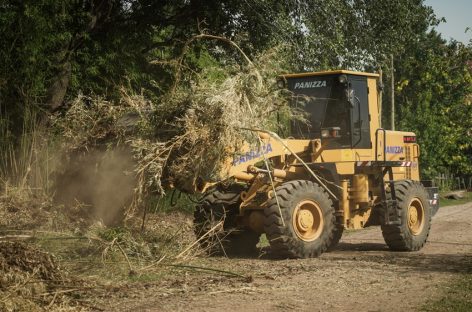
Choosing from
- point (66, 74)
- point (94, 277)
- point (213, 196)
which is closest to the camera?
point (94, 277)

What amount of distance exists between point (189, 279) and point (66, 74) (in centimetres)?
717

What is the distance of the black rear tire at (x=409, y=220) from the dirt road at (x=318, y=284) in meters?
0.37

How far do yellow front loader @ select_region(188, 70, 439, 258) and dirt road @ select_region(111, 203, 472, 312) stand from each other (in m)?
0.49

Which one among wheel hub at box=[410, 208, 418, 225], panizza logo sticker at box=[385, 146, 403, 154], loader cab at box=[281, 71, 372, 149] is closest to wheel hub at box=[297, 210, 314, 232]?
loader cab at box=[281, 71, 372, 149]

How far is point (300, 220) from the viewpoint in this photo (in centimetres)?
1064

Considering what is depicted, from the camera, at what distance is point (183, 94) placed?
9750 millimetres

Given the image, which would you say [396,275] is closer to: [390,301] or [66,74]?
[390,301]

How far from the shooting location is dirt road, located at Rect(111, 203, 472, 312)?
285 inches

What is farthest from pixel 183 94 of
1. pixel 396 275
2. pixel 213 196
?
pixel 396 275

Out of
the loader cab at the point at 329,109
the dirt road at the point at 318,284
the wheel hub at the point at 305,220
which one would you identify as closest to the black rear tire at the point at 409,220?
the dirt road at the point at 318,284

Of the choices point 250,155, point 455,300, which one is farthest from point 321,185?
point 455,300

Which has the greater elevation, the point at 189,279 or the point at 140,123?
the point at 140,123

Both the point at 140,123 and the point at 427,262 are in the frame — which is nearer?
the point at 140,123

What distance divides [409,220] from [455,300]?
5.20m
